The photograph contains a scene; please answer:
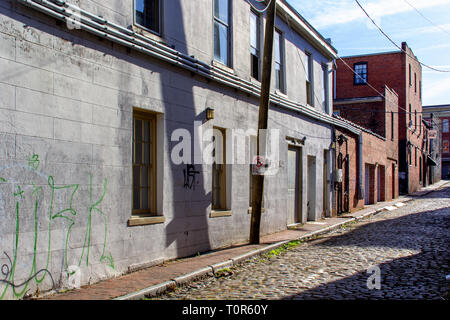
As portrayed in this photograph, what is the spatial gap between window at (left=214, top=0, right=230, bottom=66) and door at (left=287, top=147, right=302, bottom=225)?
4.88 m

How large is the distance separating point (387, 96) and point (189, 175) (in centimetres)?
2412

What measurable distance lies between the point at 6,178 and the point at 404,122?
35.5m

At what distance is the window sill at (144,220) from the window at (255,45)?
6.08 metres

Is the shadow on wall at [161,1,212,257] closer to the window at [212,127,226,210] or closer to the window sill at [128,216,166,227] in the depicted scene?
the window sill at [128,216,166,227]

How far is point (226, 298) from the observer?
254 inches

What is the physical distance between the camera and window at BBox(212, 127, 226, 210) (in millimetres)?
10898

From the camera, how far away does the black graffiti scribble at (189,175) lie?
31.1 ft

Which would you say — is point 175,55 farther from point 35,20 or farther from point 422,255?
point 422,255

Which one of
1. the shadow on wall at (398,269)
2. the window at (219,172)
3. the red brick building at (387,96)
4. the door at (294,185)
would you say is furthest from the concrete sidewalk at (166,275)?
the red brick building at (387,96)

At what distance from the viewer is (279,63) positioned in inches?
579

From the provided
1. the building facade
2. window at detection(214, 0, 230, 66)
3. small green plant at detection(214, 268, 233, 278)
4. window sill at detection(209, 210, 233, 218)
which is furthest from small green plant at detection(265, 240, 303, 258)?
window at detection(214, 0, 230, 66)

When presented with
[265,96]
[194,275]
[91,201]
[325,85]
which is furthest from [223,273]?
[325,85]

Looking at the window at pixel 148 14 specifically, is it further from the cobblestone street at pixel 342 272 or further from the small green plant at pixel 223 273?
the cobblestone street at pixel 342 272

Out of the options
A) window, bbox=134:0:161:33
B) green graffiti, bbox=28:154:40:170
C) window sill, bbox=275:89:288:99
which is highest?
window, bbox=134:0:161:33
